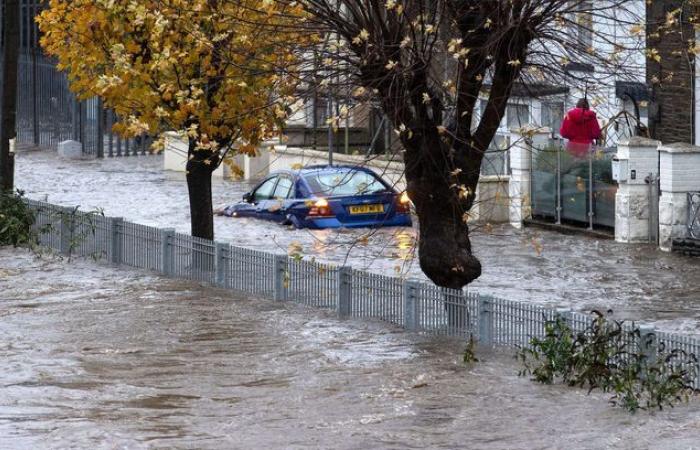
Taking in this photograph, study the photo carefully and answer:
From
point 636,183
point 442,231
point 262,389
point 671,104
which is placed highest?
point 671,104

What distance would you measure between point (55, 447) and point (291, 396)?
2.62 m

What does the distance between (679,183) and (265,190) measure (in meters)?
7.95

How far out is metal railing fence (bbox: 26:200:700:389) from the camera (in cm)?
1553

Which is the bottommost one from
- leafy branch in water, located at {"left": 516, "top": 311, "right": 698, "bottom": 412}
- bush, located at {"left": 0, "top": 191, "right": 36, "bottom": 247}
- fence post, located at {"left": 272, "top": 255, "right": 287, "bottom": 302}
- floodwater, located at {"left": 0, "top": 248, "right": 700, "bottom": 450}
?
floodwater, located at {"left": 0, "top": 248, "right": 700, "bottom": 450}

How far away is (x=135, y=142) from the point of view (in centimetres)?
4434

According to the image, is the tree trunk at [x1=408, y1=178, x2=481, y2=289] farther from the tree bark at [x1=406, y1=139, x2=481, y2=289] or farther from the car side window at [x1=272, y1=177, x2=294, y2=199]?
the car side window at [x1=272, y1=177, x2=294, y2=199]

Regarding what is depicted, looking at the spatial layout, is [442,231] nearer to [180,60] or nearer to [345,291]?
[345,291]

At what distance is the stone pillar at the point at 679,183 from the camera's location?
24656mm

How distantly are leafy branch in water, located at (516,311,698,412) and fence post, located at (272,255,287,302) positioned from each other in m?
4.88

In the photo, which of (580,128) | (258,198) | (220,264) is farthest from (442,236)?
(258,198)

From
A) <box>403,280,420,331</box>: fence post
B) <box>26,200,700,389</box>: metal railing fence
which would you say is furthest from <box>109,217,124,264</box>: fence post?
<box>403,280,420,331</box>: fence post

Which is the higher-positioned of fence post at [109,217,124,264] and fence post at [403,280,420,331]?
fence post at [109,217,124,264]

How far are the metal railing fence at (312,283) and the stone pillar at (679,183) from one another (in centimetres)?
767

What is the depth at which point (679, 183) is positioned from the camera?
2466 centimetres
